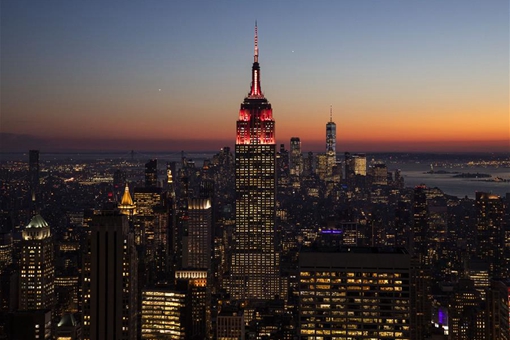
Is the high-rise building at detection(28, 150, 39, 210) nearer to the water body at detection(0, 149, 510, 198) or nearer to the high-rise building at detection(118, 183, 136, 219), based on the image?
the water body at detection(0, 149, 510, 198)

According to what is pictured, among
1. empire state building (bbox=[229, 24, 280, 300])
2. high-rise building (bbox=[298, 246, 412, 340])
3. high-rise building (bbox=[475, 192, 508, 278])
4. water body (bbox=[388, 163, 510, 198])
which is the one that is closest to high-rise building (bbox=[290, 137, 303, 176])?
empire state building (bbox=[229, 24, 280, 300])

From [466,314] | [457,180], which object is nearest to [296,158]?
[457,180]

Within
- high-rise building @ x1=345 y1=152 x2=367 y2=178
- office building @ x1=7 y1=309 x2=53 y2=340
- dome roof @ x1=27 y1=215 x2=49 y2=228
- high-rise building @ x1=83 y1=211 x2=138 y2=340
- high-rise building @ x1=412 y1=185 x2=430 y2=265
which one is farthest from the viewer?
high-rise building @ x1=345 y1=152 x2=367 y2=178

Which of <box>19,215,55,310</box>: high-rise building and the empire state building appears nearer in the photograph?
<box>19,215,55,310</box>: high-rise building

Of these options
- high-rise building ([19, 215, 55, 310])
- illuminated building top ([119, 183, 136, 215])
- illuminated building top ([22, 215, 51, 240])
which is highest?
illuminated building top ([119, 183, 136, 215])

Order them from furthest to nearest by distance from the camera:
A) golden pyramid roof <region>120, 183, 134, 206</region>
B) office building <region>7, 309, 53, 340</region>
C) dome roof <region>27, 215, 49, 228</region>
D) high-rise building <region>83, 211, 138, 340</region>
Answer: golden pyramid roof <region>120, 183, 134, 206</region>, dome roof <region>27, 215, 49, 228</region>, office building <region>7, 309, 53, 340</region>, high-rise building <region>83, 211, 138, 340</region>

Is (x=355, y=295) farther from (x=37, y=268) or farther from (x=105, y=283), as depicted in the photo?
(x=37, y=268)

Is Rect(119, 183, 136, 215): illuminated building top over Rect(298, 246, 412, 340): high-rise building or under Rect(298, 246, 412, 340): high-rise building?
over

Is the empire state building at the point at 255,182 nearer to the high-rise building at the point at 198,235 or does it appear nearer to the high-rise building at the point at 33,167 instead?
the high-rise building at the point at 198,235
